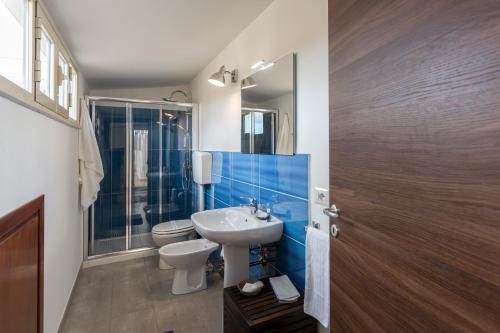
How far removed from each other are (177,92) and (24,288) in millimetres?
3332

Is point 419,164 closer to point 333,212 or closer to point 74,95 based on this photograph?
point 333,212

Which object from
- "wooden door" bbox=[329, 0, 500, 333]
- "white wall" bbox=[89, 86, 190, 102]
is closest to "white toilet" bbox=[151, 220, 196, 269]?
"white wall" bbox=[89, 86, 190, 102]

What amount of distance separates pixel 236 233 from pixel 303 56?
1.16 metres

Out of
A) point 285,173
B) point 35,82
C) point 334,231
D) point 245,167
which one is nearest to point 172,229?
point 245,167

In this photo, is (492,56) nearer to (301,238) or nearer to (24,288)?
(301,238)

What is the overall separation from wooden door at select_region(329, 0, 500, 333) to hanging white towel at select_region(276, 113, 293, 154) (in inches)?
24.9

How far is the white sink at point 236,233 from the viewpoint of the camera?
5.57 ft

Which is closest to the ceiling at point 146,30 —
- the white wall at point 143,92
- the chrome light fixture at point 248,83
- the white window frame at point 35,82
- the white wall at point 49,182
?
the white window frame at point 35,82

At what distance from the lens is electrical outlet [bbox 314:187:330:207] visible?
1.42m

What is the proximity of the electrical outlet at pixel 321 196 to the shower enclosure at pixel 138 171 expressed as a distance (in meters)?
2.35

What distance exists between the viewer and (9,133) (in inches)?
41.3

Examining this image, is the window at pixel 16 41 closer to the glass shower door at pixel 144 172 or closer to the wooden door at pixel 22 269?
the wooden door at pixel 22 269

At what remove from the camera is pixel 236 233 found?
1.68 metres

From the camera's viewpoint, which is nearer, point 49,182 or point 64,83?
point 49,182
